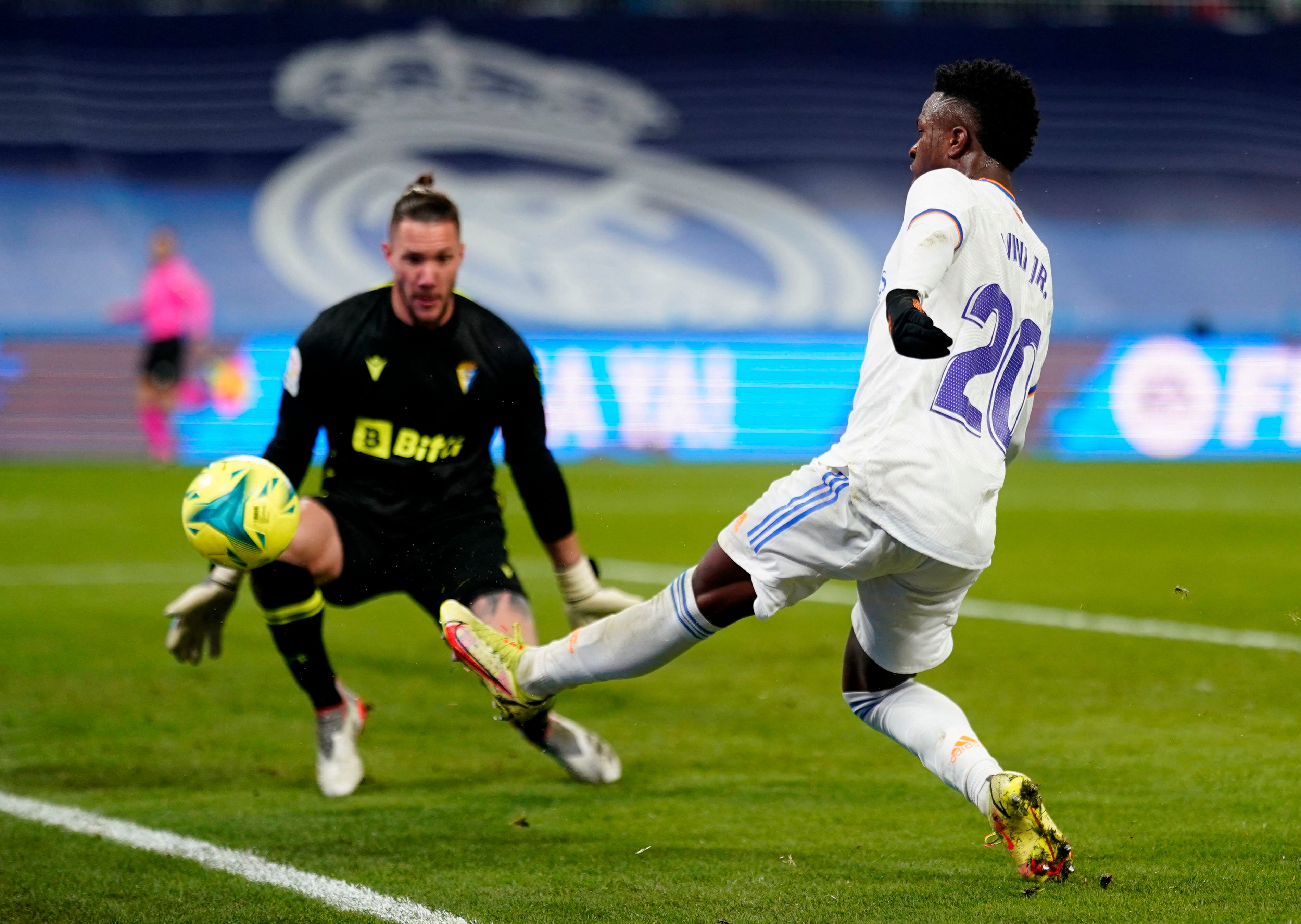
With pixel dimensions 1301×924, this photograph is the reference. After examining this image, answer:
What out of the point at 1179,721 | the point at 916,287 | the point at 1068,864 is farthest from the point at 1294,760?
the point at 916,287

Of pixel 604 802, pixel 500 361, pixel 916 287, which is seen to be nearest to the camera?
pixel 916 287

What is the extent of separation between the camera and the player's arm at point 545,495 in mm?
4953

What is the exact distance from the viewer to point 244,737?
18.1 ft

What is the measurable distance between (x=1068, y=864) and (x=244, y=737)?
318 centimetres

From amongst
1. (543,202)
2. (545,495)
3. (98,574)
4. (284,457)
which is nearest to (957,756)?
(545,495)

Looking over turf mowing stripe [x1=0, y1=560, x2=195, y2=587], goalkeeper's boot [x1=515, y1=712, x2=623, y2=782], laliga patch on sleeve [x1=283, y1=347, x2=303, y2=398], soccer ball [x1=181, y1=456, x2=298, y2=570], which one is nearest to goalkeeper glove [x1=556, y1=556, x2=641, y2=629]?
goalkeeper's boot [x1=515, y1=712, x2=623, y2=782]

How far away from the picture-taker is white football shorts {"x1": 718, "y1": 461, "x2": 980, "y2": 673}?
133 inches

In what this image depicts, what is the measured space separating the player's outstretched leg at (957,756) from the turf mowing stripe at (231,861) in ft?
3.82

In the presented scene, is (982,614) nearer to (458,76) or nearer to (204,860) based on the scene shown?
(204,860)

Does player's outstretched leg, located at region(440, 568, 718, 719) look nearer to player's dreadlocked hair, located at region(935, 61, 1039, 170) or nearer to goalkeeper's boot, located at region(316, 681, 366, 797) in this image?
goalkeeper's boot, located at region(316, 681, 366, 797)

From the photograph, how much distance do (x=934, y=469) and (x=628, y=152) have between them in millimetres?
22786

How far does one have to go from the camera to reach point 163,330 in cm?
1731

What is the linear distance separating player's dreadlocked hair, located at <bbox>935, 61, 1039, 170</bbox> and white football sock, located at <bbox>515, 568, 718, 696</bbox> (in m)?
1.20

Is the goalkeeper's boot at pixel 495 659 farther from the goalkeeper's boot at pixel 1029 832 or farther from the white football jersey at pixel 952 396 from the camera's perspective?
the goalkeeper's boot at pixel 1029 832
